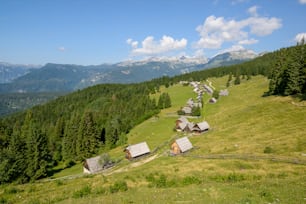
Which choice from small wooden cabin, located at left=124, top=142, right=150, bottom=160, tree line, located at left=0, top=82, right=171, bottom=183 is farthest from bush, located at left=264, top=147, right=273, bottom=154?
tree line, located at left=0, top=82, right=171, bottom=183

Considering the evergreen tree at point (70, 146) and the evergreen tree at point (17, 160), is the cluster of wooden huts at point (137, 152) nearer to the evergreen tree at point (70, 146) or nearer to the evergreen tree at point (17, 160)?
the evergreen tree at point (17, 160)

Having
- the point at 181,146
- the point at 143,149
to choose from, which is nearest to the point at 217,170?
the point at 181,146

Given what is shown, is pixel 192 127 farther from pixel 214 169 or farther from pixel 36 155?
pixel 36 155

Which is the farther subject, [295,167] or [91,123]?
[91,123]

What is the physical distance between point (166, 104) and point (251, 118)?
6417 centimetres

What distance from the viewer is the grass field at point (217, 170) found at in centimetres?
1962

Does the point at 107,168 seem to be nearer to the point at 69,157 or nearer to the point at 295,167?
the point at 69,157

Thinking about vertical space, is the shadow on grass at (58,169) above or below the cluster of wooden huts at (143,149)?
below

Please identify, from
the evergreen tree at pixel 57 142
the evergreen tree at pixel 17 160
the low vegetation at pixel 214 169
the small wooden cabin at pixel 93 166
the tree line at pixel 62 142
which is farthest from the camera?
the evergreen tree at pixel 57 142

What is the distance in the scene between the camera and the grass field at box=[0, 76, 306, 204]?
1962cm

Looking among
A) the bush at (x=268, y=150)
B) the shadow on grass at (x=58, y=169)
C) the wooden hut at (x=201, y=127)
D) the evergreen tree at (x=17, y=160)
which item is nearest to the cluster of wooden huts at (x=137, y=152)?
the wooden hut at (x=201, y=127)

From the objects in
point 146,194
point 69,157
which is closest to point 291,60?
point 146,194

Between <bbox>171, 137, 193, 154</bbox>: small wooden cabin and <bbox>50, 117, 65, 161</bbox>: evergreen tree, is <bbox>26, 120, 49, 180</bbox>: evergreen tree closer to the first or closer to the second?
<bbox>50, 117, 65, 161</bbox>: evergreen tree

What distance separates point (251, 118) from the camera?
71812mm
